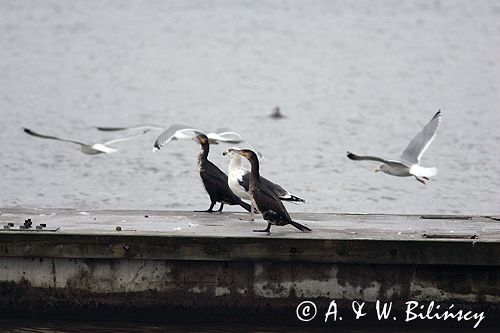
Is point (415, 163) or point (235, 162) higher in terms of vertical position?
point (235, 162)

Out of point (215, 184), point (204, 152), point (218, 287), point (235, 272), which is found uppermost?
point (204, 152)

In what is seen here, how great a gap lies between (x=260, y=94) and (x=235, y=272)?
23026 millimetres

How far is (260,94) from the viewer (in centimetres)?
3388

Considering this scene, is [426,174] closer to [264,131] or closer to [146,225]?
[146,225]

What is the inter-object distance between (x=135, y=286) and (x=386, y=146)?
1385 cm

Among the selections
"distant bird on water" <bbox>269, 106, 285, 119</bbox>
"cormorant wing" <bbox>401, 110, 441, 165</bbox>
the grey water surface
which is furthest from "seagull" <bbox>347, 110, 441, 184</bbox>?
"distant bird on water" <bbox>269, 106, 285, 119</bbox>

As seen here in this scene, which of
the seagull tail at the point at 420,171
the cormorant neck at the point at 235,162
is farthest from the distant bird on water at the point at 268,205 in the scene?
the seagull tail at the point at 420,171

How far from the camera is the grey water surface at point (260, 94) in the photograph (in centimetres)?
1938

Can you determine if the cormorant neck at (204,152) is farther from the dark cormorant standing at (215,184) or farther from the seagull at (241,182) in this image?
the seagull at (241,182)

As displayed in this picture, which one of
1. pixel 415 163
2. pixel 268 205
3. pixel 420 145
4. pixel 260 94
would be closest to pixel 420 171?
pixel 415 163

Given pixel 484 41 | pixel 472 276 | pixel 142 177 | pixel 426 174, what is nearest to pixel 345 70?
pixel 484 41

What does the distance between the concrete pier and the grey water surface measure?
5644 millimetres

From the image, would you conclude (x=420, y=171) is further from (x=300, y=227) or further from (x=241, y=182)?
(x=300, y=227)

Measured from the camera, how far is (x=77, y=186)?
1927 cm
